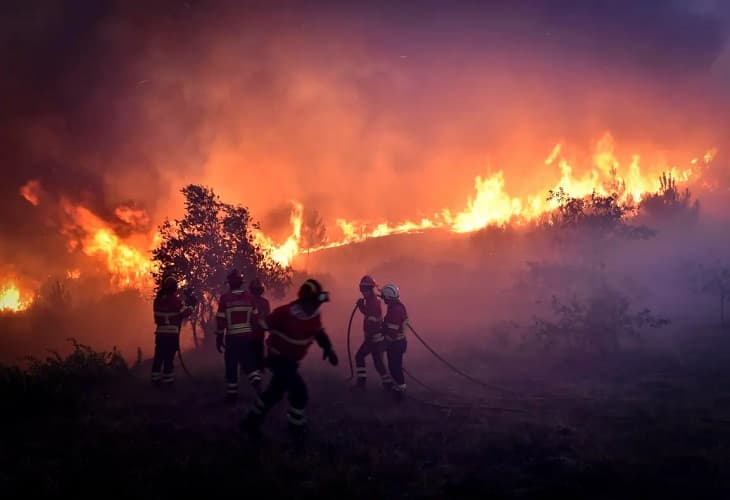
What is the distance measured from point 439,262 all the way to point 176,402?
183 feet

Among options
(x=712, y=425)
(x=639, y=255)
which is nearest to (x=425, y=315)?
(x=639, y=255)

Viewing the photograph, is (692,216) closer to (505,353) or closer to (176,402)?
(505,353)

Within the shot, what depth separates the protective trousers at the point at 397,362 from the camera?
12.9m

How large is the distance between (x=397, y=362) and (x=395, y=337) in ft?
2.20

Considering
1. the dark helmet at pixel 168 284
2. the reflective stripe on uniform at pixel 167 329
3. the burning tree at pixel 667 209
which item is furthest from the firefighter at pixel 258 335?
the burning tree at pixel 667 209

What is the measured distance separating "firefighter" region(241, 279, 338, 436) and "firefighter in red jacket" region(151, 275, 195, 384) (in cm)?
492

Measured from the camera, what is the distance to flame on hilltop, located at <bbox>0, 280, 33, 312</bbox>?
74619 millimetres

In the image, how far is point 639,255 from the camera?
54750mm

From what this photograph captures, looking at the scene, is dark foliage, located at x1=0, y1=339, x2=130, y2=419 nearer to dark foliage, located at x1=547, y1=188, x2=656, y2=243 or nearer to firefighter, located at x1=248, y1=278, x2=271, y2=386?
firefighter, located at x1=248, y1=278, x2=271, y2=386

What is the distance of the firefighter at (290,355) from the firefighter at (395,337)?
4.65 metres

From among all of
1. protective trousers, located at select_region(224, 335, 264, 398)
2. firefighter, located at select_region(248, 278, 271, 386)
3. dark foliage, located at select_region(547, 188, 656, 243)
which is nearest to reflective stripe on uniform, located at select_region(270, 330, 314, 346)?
firefighter, located at select_region(248, 278, 271, 386)

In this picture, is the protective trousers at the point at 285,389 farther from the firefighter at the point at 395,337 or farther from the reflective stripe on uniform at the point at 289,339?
the firefighter at the point at 395,337

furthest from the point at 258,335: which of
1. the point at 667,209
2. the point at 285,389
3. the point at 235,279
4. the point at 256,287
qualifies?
the point at 667,209

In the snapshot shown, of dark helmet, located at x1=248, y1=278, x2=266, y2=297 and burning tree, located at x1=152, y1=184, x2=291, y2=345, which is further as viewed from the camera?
burning tree, located at x1=152, y1=184, x2=291, y2=345
